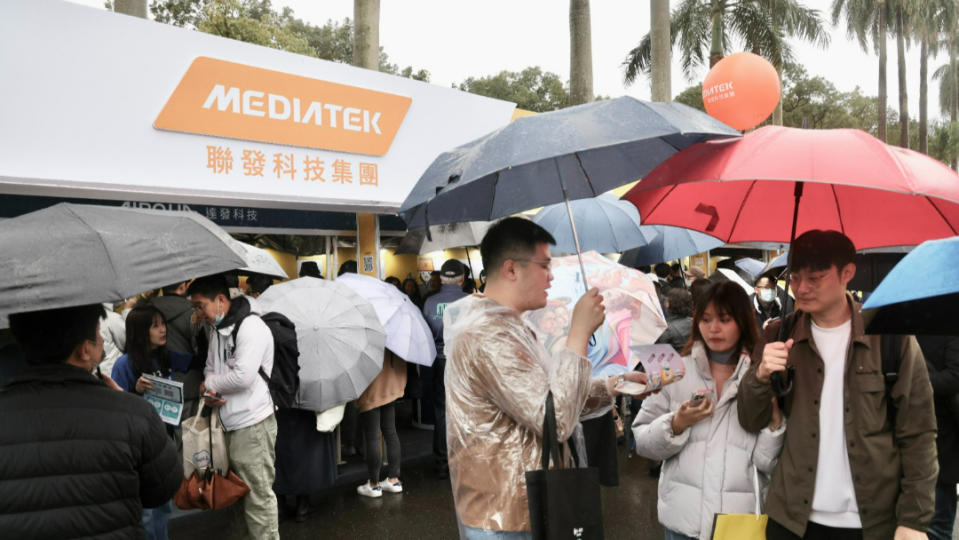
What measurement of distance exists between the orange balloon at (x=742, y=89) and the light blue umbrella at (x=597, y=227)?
9.19 feet

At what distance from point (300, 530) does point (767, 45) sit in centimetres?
1878

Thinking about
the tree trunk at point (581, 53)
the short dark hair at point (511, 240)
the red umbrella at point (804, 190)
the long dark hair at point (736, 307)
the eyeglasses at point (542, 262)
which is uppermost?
the tree trunk at point (581, 53)

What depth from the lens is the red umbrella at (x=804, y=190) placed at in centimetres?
219

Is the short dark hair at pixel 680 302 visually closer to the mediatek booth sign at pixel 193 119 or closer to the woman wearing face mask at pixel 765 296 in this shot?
the woman wearing face mask at pixel 765 296

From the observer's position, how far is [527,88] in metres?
34.4

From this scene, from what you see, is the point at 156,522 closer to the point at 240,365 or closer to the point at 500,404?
the point at 240,365

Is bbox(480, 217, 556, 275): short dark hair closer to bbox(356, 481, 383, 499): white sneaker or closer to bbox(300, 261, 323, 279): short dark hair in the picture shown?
bbox(356, 481, 383, 499): white sneaker

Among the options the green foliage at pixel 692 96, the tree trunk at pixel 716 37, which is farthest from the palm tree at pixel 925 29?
the tree trunk at pixel 716 37

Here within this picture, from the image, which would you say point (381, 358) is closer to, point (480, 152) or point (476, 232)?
point (476, 232)

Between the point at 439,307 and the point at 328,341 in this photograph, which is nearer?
the point at 328,341

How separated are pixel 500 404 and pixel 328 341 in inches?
146

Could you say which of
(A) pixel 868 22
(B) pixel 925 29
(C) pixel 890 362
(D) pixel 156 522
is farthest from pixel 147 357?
(B) pixel 925 29

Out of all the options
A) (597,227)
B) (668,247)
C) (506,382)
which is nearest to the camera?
(506,382)

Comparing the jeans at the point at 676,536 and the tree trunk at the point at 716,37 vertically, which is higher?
the tree trunk at the point at 716,37
